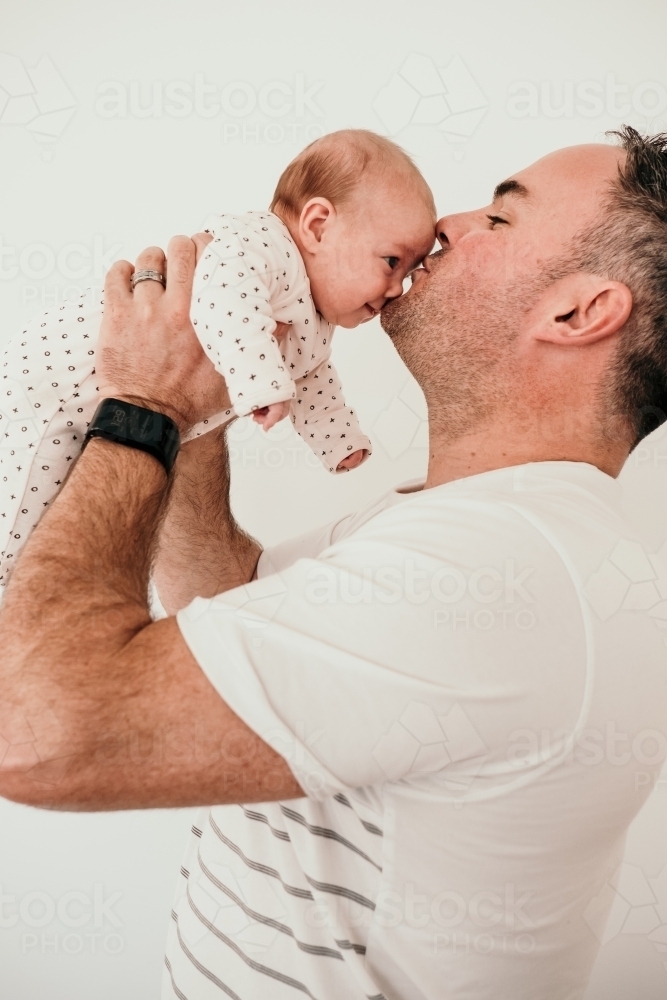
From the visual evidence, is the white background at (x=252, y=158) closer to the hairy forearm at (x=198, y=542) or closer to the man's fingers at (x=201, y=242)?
the hairy forearm at (x=198, y=542)

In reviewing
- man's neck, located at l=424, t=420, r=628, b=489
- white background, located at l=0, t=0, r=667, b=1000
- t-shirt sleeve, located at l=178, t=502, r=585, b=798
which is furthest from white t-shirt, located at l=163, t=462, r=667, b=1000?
white background, located at l=0, t=0, r=667, b=1000

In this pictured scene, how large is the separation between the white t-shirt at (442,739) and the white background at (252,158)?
0.86 m

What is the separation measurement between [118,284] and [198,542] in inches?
16.6

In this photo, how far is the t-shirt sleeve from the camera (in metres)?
0.73

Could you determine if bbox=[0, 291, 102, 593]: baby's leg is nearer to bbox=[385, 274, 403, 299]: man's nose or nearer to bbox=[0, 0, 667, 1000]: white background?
bbox=[385, 274, 403, 299]: man's nose

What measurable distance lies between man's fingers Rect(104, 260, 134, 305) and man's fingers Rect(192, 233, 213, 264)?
10 centimetres

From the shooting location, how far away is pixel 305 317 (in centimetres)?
126

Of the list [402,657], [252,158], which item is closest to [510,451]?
[402,657]

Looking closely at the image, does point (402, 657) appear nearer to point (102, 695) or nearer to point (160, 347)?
point (102, 695)

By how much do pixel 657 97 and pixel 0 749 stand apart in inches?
61.9

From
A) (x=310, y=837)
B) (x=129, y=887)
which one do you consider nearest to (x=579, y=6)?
(x=310, y=837)

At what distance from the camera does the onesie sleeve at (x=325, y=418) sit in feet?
4.49

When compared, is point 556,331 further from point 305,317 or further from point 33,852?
point 33,852

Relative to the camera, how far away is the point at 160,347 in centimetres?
106
